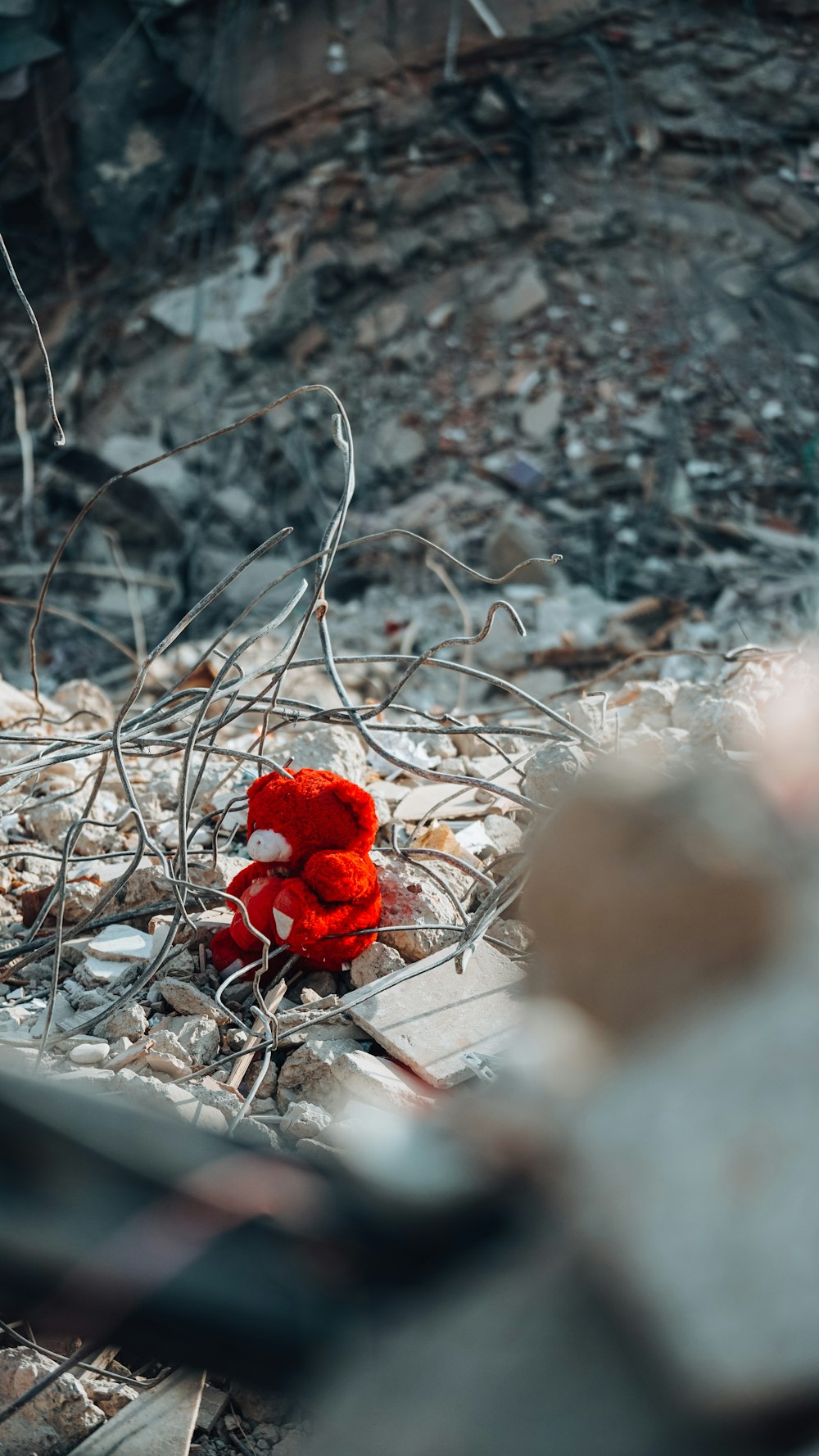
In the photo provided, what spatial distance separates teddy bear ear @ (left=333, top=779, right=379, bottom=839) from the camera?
130 centimetres

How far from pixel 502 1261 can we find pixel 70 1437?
0.82m

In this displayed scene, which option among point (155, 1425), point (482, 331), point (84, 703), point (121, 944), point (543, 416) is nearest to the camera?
point (155, 1425)

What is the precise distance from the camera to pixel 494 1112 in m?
0.29

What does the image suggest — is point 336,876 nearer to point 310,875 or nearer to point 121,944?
point 310,875

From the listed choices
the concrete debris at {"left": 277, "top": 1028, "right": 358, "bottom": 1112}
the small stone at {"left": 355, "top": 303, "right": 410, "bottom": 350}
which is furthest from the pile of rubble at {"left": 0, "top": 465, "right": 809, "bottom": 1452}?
the small stone at {"left": 355, "top": 303, "right": 410, "bottom": 350}

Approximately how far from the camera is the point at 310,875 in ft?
4.10

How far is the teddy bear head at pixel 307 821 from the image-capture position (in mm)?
1280

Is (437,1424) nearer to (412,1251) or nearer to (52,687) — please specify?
(412,1251)

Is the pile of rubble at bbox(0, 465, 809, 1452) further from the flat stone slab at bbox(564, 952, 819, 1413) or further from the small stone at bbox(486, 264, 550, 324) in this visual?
the small stone at bbox(486, 264, 550, 324)

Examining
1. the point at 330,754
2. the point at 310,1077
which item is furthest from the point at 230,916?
the point at 330,754

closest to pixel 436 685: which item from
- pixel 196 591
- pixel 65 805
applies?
pixel 196 591

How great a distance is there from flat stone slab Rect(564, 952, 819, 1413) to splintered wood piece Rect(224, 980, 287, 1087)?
3.08ft

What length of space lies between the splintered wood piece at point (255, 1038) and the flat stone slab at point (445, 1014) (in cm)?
10

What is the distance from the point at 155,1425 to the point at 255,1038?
0.40 m
